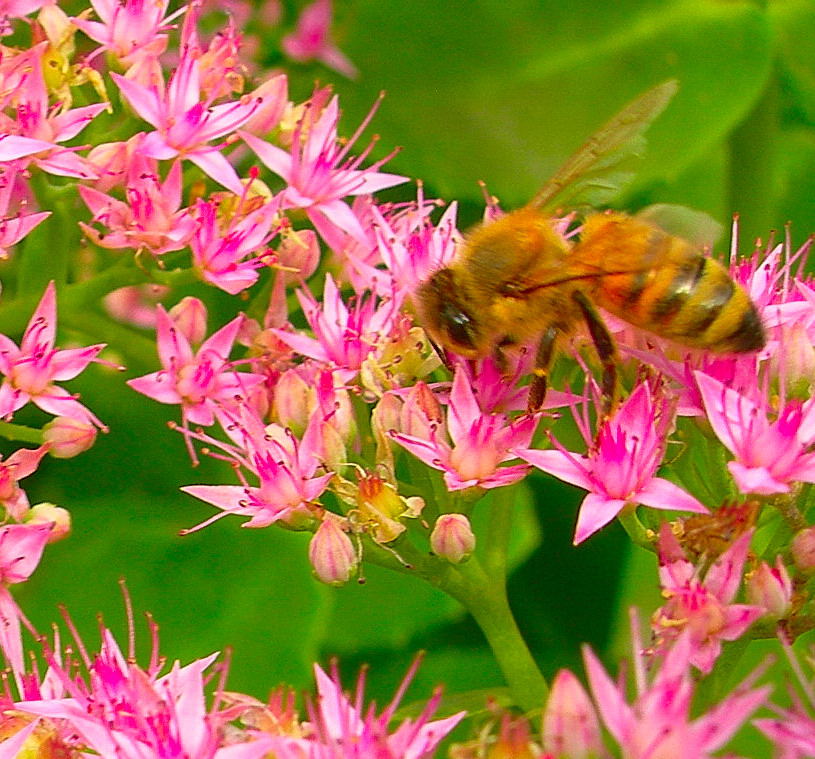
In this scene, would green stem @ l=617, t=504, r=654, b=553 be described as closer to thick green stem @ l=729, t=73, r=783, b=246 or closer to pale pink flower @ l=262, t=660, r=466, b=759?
pale pink flower @ l=262, t=660, r=466, b=759

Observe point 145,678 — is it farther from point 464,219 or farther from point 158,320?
point 464,219

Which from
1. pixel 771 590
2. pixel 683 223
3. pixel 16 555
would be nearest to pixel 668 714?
A: pixel 771 590

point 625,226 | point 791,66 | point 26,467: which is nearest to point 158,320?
point 26,467

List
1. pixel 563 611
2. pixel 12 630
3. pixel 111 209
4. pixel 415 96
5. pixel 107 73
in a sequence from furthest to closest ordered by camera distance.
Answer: pixel 415 96 < pixel 563 611 < pixel 107 73 < pixel 111 209 < pixel 12 630

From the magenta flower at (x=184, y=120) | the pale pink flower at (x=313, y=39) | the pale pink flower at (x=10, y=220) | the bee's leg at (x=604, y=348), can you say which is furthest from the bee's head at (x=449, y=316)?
the pale pink flower at (x=313, y=39)

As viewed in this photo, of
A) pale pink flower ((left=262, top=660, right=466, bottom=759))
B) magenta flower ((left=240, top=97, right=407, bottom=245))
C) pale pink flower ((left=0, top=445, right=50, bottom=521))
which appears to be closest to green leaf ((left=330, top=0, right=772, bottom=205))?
magenta flower ((left=240, top=97, right=407, bottom=245))

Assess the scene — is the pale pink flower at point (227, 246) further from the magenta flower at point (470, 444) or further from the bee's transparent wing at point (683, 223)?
the bee's transparent wing at point (683, 223)
